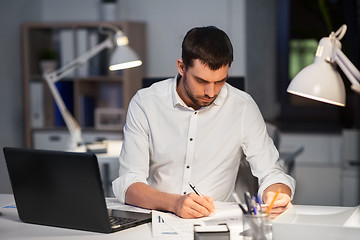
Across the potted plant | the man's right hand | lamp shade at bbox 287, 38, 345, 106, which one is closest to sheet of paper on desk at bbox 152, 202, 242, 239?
the man's right hand

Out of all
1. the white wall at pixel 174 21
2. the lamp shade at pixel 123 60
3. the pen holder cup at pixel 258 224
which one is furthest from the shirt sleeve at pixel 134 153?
the white wall at pixel 174 21

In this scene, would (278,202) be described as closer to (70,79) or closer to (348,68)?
(348,68)

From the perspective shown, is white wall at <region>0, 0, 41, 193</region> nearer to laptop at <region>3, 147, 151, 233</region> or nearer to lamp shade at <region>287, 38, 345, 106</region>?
laptop at <region>3, 147, 151, 233</region>

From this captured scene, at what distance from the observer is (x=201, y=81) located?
2.12 m

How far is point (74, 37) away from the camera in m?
4.83

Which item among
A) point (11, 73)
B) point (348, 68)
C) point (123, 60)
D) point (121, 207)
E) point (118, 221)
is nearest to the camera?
point (348, 68)

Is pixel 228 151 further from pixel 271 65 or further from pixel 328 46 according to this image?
pixel 271 65

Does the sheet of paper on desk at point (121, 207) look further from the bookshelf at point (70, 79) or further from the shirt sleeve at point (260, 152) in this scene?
the bookshelf at point (70, 79)

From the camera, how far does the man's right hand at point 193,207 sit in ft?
6.15

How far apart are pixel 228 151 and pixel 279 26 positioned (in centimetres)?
286

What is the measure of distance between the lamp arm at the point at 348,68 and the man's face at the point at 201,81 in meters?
0.45

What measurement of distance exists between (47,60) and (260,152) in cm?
301

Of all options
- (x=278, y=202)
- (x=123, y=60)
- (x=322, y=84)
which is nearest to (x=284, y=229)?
(x=278, y=202)

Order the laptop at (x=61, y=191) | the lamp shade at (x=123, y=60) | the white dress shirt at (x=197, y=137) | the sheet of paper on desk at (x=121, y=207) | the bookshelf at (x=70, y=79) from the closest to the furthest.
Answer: the laptop at (x=61, y=191) → the sheet of paper on desk at (x=121, y=207) → the white dress shirt at (x=197, y=137) → the lamp shade at (x=123, y=60) → the bookshelf at (x=70, y=79)
